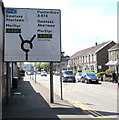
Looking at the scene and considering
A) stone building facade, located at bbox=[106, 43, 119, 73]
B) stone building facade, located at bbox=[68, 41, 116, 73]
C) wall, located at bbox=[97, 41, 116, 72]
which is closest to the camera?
stone building facade, located at bbox=[106, 43, 119, 73]

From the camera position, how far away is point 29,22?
1212 cm

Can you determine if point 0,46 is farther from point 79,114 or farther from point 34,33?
point 79,114

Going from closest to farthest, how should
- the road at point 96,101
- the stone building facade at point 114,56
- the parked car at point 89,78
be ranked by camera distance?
the road at point 96,101
the parked car at point 89,78
the stone building facade at point 114,56

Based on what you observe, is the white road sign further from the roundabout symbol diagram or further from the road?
the road

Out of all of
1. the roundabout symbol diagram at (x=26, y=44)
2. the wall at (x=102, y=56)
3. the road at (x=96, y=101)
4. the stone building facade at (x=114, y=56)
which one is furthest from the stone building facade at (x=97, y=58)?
the roundabout symbol diagram at (x=26, y=44)

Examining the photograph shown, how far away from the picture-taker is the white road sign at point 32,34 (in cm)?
1198

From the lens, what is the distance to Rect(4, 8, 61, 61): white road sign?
39.3 feet

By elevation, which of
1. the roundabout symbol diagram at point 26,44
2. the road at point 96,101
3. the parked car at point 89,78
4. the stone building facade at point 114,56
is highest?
the stone building facade at point 114,56

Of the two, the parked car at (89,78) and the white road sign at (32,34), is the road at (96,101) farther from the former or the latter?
the parked car at (89,78)

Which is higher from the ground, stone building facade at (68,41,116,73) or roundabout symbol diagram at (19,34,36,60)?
stone building facade at (68,41,116,73)

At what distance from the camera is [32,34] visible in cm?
1215

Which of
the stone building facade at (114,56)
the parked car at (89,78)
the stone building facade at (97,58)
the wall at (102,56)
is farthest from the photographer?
the wall at (102,56)

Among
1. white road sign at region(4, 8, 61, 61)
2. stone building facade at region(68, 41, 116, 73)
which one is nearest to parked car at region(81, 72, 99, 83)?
white road sign at region(4, 8, 61, 61)

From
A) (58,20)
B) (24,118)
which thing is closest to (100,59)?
(58,20)
